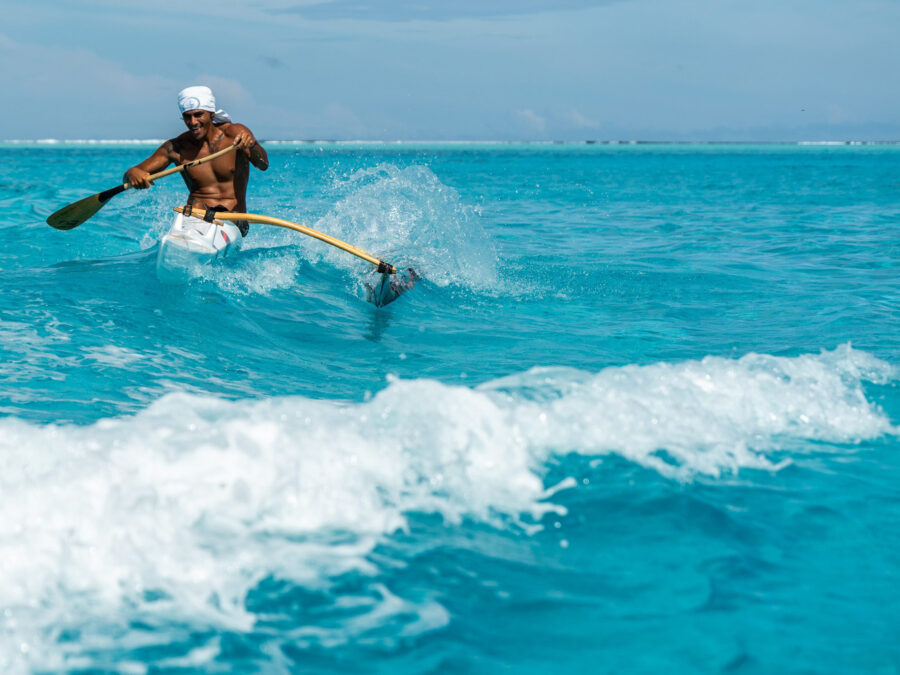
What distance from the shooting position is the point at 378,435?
16.0ft

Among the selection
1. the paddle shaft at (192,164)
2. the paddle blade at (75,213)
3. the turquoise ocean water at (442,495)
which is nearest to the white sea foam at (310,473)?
the turquoise ocean water at (442,495)

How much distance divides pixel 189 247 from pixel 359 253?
205 centimetres

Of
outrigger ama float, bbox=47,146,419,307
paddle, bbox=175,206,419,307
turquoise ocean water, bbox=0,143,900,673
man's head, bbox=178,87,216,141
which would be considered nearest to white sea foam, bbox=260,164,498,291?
paddle, bbox=175,206,419,307

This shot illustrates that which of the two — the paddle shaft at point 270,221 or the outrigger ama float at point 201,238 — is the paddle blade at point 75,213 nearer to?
the outrigger ama float at point 201,238

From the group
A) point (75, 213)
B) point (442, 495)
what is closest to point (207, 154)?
point (75, 213)

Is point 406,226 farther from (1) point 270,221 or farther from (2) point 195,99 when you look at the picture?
(2) point 195,99

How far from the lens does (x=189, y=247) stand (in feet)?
31.2

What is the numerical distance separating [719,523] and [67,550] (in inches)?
130

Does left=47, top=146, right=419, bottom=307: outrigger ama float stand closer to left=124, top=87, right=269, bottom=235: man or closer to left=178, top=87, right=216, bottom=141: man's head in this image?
left=124, top=87, right=269, bottom=235: man

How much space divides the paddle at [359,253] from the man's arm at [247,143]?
2.17 feet

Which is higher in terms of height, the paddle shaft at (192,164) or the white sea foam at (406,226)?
the paddle shaft at (192,164)

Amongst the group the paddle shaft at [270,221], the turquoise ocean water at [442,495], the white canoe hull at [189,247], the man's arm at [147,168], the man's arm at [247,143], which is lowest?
the turquoise ocean water at [442,495]

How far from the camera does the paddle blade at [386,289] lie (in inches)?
401

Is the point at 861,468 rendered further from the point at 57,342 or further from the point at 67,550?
the point at 57,342
